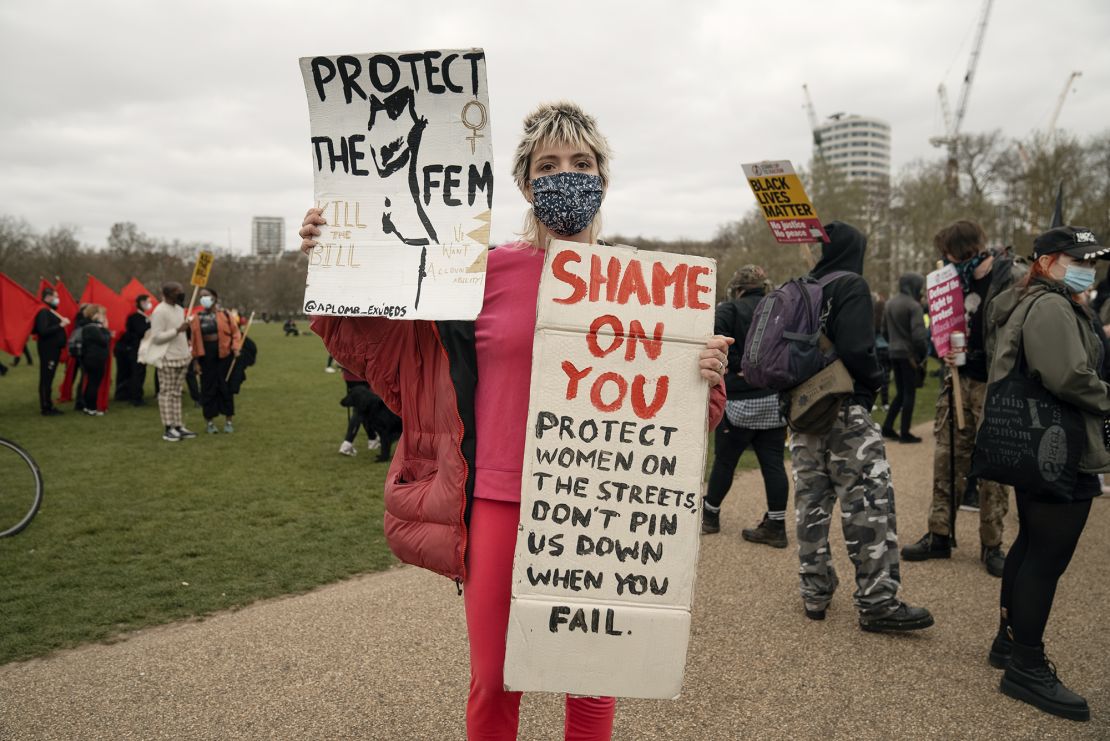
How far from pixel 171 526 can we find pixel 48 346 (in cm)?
849

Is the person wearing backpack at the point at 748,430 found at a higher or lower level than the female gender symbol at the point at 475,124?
Answer: lower

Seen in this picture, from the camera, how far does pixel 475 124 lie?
2.16 m

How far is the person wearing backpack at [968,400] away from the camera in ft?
17.3

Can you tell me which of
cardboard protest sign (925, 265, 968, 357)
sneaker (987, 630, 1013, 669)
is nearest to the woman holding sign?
sneaker (987, 630, 1013, 669)

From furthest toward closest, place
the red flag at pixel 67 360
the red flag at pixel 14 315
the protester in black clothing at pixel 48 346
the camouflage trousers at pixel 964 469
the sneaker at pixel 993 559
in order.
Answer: the red flag at pixel 67 360
the protester in black clothing at pixel 48 346
the red flag at pixel 14 315
the camouflage trousers at pixel 964 469
the sneaker at pixel 993 559

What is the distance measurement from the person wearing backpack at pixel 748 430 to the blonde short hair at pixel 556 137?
364 cm

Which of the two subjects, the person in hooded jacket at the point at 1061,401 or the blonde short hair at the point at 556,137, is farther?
the person in hooded jacket at the point at 1061,401

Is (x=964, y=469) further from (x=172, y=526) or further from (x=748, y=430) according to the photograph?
(x=172, y=526)

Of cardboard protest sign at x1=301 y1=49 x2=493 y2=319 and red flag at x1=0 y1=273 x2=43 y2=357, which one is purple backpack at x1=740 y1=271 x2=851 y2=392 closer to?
cardboard protest sign at x1=301 y1=49 x2=493 y2=319

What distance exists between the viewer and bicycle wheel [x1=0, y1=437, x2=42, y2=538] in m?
5.89

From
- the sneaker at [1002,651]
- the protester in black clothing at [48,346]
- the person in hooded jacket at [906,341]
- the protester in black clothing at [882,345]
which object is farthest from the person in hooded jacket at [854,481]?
the protester in black clothing at [48,346]

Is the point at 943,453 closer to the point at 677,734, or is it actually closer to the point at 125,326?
the point at 677,734

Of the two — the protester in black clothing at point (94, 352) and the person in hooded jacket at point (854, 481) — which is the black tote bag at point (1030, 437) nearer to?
the person in hooded jacket at point (854, 481)

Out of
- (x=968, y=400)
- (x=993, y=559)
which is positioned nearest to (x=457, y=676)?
(x=993, y=559)
